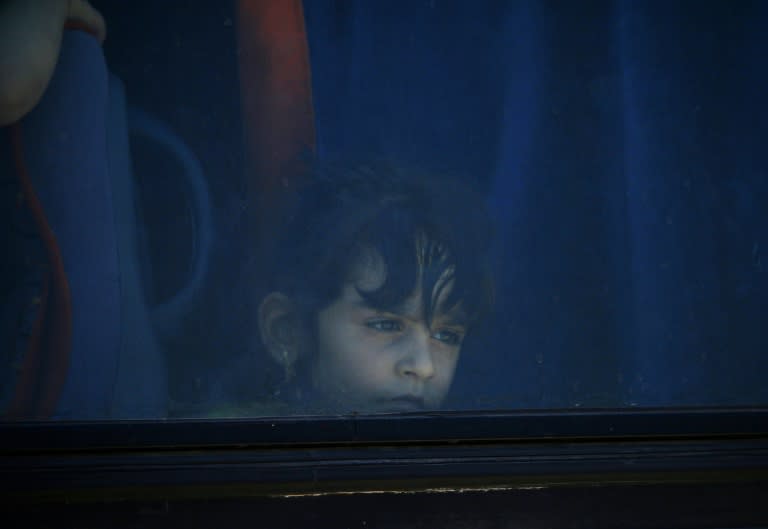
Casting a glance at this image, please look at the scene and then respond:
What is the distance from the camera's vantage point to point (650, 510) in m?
2.05

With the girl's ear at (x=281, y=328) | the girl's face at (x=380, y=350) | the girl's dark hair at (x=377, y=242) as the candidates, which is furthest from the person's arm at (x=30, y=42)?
the girl's face at (x=380, y=350)

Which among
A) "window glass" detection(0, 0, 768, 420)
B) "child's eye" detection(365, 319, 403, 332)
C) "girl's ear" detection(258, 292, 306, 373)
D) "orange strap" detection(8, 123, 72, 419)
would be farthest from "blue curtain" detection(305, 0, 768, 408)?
"orange strap" detection(8, 123, 72, 419)

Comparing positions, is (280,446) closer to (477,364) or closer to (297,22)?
(477,364)

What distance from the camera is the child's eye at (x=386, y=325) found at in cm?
246

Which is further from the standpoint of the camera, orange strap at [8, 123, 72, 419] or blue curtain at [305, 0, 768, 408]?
blue curtain at [305, 0, 768, 408]

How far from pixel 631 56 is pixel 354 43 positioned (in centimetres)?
88

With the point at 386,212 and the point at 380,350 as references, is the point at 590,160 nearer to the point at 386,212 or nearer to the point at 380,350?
the point at 386,212

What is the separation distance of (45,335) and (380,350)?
99 cm

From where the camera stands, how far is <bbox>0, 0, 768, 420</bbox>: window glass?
2.38 metres

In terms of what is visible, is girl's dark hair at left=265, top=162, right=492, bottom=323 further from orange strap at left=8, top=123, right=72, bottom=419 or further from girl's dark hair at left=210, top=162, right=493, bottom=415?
orange strap at left=8, top=123, right=72, bottom=419

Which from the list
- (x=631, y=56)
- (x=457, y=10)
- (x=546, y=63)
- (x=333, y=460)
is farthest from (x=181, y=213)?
(x=631, y=56)

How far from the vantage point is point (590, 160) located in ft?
8.27

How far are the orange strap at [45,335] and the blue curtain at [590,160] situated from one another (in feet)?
2.84

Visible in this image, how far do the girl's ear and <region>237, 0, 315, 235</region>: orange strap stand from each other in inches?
14.1
